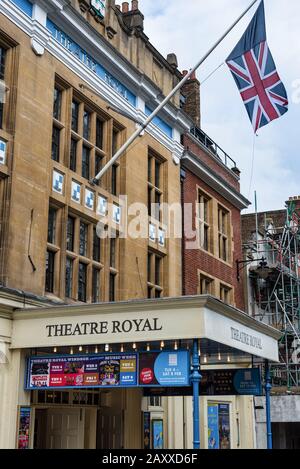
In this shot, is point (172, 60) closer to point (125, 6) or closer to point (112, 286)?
point (125, 6)

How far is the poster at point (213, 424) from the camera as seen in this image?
21.8 meters

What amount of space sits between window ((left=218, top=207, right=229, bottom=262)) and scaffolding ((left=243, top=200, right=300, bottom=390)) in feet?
9.41

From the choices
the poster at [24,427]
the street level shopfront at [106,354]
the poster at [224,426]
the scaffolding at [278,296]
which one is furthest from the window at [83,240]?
the scaffolding at [278,296]

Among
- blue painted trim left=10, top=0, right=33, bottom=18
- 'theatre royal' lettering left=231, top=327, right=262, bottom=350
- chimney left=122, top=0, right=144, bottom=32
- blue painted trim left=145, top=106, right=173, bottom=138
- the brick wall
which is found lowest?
'theatre royal' lettering left=231, top=327, right=262, bottom=350

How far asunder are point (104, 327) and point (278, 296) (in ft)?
70.0

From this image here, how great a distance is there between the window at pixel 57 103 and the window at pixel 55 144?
1.19 feet

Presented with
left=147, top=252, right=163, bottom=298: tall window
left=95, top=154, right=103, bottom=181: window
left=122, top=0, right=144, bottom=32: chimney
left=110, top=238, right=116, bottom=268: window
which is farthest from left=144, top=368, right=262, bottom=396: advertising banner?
left=122, top=0, right=144, bottom=32: chimney

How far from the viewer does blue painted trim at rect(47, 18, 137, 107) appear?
1673cm

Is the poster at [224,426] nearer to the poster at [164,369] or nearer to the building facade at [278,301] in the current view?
the building facade at [278,301]

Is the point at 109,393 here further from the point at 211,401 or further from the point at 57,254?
the point at 211,401

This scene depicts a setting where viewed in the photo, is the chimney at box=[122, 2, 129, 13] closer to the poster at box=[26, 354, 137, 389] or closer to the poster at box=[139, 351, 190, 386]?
the poster at box=[26, 354, 137, 389]

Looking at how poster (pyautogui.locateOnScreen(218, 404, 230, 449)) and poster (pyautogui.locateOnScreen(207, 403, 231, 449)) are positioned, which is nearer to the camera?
poster (pyautogui.locateOnScreen(207, 403, 231, 449))

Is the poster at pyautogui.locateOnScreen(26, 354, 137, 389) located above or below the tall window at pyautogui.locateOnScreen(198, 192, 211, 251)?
below

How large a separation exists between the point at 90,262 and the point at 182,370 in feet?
19.1
